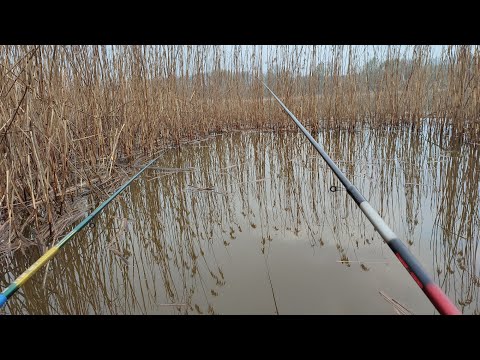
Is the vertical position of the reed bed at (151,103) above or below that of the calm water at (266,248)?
above

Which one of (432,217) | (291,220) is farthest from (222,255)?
(432,217)

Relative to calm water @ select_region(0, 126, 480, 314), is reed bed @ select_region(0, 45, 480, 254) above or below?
above

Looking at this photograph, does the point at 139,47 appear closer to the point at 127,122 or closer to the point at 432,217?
the point at 127,122

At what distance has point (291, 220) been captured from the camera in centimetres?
172

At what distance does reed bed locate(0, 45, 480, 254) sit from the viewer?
1.53m

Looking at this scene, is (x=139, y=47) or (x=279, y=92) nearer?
(x=139, y=47)

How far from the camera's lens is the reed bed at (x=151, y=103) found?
153 centimetres

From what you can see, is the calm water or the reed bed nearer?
the calm water

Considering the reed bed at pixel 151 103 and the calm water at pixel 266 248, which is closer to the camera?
the calm water at pixel 266 248

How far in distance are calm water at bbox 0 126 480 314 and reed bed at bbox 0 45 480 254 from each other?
1.22 ft

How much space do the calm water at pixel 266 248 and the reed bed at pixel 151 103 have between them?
1.22 ft

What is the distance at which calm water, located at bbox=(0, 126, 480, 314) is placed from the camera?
1071mm
